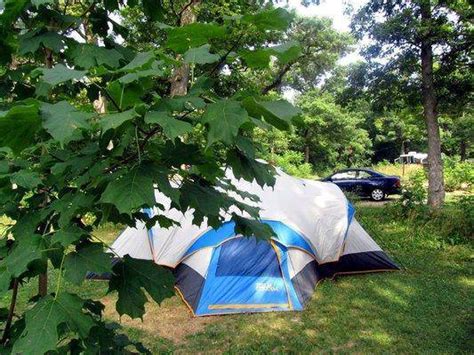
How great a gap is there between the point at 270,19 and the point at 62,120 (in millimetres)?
552

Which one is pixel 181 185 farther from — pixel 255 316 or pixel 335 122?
pixel 335 122

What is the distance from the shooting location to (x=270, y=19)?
0.97 meters

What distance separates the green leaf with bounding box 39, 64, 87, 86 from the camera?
0.95 meters

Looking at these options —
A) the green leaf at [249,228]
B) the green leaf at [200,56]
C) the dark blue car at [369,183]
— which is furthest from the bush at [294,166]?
the green leaf at [200,56]

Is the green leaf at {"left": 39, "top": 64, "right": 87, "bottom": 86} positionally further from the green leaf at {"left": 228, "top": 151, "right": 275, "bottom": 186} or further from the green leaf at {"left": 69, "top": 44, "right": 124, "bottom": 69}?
the green leaf at {"left": 228, "top": 151, "right": 275, "bottom": 186}

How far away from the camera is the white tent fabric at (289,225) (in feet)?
18.6

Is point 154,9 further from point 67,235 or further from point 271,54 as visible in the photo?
point 67,235

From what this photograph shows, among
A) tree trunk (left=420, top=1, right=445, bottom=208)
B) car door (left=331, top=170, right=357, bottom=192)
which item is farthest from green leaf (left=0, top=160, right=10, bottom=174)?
car door (left=331, top=170, right=357, bottom=192)

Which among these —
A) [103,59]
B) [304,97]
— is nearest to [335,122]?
[304,97]

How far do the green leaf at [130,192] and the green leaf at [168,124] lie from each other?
18 cm

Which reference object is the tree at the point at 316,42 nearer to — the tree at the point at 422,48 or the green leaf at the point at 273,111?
the tree at the point at 422,48

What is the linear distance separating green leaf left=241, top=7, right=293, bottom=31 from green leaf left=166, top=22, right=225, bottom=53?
0.08 meters

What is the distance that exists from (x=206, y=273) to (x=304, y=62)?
1503 centimetres

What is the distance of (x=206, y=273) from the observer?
5.20 metres
